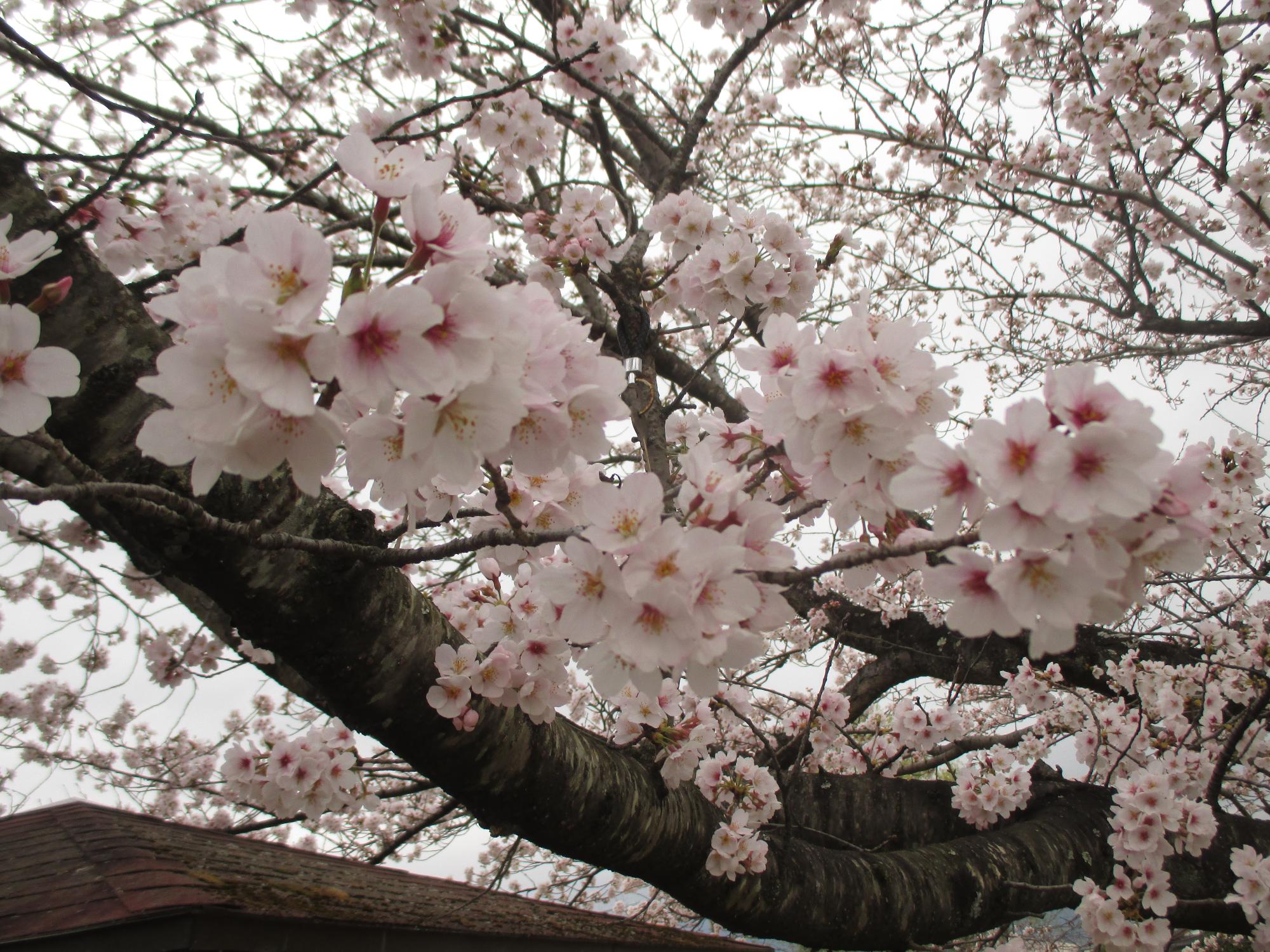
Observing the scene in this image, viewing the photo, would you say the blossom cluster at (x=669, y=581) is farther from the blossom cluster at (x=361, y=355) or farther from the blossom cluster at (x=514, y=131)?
the blossom cluster at (x=514, y=131)

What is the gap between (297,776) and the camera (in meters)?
2.22

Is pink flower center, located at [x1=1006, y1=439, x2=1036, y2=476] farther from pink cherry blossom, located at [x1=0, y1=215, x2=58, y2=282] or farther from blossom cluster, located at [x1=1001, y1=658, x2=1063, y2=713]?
blossom cluster, located at [x1=1001, y1=658, x2=1063, y2=713]

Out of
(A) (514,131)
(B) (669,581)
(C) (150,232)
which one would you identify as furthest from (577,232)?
(B) (669,581)

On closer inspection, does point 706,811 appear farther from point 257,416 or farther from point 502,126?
point 502,126

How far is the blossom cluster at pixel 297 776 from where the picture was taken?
7.29 ft

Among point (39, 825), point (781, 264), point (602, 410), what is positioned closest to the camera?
point (602, 410)

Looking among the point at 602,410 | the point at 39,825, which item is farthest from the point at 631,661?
the point at 39,825

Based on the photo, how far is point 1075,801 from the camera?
371 cm

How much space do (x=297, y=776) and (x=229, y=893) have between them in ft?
1.68

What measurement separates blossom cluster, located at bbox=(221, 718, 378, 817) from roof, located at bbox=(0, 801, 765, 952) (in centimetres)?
23

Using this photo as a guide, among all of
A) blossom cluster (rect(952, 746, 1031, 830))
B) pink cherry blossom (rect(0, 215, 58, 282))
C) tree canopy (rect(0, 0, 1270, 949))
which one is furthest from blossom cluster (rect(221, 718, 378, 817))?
blossom cluster (rect(952, 746, 1031, 830))

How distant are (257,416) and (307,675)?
984 mm

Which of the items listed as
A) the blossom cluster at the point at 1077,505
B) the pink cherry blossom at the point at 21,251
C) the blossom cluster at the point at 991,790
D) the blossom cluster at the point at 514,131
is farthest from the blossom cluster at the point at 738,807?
the blossom cluster at the point at 514,131

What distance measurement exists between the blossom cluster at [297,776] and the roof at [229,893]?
227 millimetres
